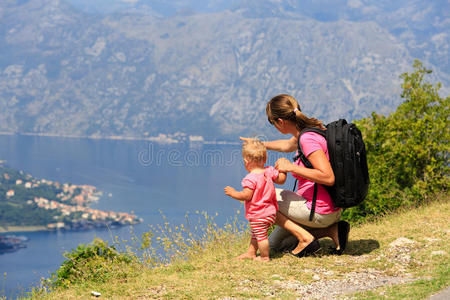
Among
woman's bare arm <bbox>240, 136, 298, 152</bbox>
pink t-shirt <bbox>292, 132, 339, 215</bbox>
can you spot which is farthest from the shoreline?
pink t-shirt <bbox>292, 132, 339, 215</bbox>

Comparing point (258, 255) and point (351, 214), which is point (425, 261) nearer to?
point (258, 255)

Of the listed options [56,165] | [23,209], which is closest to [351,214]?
[23,209]

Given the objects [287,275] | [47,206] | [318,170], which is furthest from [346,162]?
[47,206]

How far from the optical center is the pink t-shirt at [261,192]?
471 centimetres

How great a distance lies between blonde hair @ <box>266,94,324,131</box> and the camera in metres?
4.73

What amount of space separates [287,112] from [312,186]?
843 mm

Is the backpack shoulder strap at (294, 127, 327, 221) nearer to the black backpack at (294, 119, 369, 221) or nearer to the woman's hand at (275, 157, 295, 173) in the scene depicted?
the black backpack at (294, 119, 369, 221)

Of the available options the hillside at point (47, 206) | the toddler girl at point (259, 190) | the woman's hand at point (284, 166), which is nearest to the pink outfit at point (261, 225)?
the toddler girl at point (259, 190)

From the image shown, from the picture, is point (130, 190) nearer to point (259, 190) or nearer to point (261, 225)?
point (261, 225)

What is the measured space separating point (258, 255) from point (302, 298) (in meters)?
1.50

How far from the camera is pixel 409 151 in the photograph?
380 inches

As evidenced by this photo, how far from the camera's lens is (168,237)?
6.26m

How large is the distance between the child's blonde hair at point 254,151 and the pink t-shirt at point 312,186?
1.30 feet

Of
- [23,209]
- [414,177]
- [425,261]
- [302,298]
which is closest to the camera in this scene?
[302,298]
